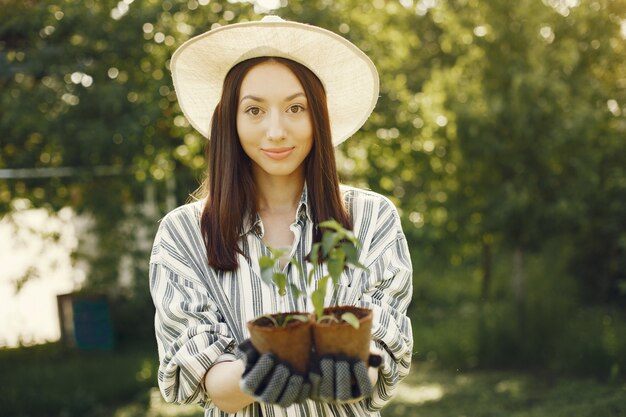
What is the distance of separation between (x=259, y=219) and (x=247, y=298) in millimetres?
222

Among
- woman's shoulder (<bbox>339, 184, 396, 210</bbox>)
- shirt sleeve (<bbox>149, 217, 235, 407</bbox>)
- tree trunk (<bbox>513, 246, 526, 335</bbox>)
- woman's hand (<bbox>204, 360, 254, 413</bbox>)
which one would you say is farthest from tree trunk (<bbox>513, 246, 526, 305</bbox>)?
woman's hand (<bbox>204, 360, 254, 413</bbox>)

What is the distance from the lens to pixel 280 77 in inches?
74.0

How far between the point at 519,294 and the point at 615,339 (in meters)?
0.88

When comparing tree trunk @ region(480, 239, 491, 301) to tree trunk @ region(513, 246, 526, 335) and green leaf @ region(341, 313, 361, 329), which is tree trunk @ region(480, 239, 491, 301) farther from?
green leaf @ region(341, 313, 361, 329)

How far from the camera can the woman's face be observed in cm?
186

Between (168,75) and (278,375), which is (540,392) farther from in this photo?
(278,375)

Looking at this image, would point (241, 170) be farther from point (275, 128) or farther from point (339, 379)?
point (339, 379)

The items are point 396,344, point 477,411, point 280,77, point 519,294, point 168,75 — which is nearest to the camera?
point 396,344

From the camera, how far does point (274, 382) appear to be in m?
1.32

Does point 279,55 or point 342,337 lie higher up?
point 279,55

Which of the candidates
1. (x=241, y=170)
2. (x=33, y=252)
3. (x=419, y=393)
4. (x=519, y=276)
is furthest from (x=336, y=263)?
(x=519, y=276)

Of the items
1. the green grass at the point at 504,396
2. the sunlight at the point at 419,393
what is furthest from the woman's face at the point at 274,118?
the sunlight at the point at 419,393

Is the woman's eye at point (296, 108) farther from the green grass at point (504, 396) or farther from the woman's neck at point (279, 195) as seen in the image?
the green grass at point (504, 396)

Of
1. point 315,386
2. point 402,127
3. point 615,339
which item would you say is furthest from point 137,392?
point 315,386
